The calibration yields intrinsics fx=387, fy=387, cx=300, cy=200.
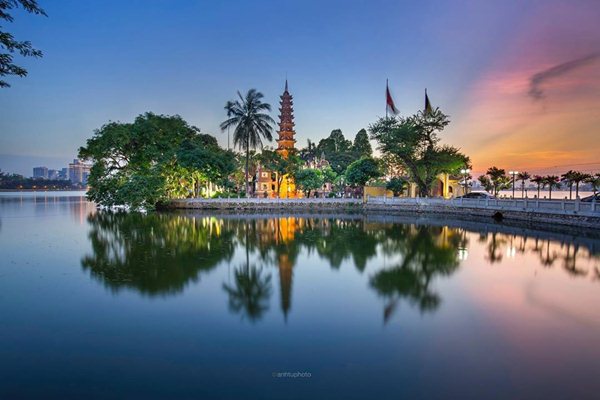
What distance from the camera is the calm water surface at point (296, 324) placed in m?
5.29

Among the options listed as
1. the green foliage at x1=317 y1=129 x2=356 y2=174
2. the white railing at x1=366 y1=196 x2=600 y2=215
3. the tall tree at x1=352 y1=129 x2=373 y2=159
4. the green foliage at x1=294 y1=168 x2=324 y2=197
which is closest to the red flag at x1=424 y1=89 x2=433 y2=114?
the white railing at x1=366 y1=196 x2=600 y2=215

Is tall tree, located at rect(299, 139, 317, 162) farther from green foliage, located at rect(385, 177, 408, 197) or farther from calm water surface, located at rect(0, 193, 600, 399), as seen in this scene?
calm water surface, located at rect(0, 193, 600, 399)

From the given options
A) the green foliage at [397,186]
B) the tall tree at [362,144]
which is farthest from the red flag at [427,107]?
the tall tree at [362,144]

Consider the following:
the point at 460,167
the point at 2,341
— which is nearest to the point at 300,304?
the point at 2,341

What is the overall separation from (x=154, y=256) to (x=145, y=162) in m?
30.1

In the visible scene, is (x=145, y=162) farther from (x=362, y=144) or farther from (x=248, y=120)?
(x=362, y=144)

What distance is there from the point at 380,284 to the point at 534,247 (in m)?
10.7

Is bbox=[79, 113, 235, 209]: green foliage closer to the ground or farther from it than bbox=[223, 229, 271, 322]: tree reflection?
farther from it

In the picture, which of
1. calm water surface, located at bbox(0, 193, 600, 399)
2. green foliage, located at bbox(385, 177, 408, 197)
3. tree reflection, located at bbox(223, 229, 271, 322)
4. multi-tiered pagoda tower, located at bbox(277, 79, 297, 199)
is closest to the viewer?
calm water surface, located at bbox(0, 193, 600, 399)

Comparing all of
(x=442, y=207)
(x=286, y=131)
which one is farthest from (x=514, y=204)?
(x=286, y=131)

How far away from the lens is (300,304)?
29.5 feet

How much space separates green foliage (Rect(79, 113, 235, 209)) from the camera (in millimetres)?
37906

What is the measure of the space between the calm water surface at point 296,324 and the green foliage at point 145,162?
23.0m

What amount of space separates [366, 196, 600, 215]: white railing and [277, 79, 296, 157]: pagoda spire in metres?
18.2
